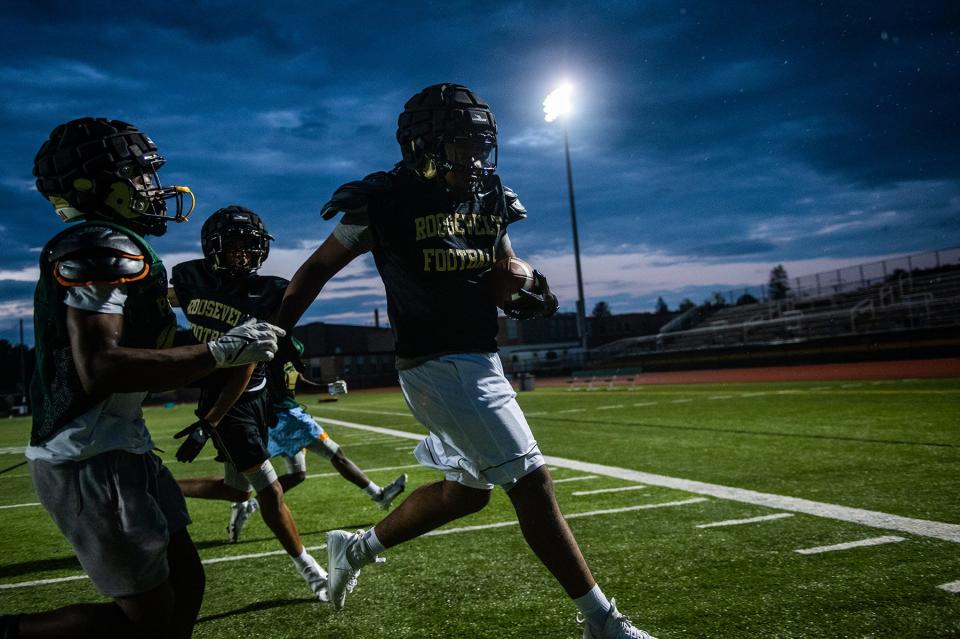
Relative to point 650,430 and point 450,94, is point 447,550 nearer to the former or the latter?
point 450,94

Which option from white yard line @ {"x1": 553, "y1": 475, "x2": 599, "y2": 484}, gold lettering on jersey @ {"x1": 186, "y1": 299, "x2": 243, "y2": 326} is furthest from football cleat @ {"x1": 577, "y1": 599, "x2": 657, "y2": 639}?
white yard line @ {"x1": 553, "y1": 475, "x2": 599, "y2": 484}

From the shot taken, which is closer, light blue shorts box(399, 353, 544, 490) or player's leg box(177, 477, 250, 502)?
light blue shorts box(399, 353, 544, 490)

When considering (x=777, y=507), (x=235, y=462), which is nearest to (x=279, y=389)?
(x=235, y=462)

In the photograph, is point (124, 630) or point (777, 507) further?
point (777, 507)

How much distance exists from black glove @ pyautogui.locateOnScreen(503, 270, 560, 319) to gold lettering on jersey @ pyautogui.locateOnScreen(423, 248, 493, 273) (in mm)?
234

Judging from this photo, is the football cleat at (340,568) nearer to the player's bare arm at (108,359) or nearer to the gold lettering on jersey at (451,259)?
the gold lettering on jersey at (451,259)

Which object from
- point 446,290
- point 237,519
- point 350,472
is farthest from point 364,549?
point 350,472

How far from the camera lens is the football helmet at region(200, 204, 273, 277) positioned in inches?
157

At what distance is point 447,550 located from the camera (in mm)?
4398

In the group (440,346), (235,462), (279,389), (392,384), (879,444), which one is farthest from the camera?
(392,384)

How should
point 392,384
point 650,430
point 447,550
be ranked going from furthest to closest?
point 392,384 < point 650,430 < point 447,550

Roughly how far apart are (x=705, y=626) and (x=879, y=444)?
18.3ft

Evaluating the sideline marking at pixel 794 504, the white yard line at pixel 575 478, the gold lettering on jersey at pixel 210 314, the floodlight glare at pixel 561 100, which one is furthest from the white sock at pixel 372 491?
the floodlight glare at pixel 561 100

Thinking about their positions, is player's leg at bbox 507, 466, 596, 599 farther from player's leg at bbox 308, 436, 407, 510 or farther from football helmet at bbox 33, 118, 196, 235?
player's leg at bbox 308, 436, 407, 510
